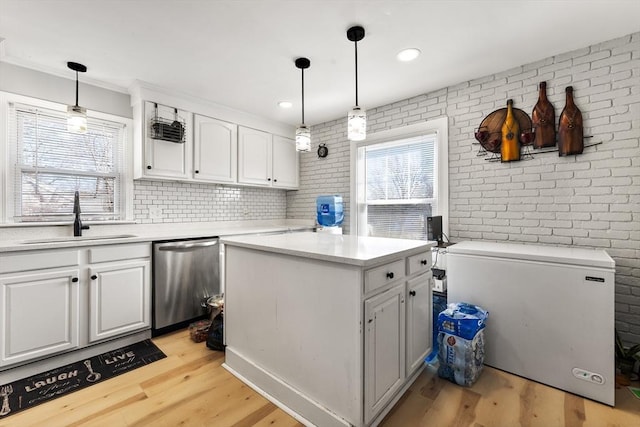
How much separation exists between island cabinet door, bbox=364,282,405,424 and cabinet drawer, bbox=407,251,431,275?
140 millimetres

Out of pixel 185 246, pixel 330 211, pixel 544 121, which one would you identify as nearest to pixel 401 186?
pixel 330 211

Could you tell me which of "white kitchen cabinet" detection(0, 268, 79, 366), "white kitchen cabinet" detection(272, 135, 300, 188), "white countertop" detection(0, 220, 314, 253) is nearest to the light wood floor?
"white kitchen cabinet" detection(0, 268, 79, 366)

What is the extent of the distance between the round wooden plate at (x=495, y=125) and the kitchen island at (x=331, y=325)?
1.43m

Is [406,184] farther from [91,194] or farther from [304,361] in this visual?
[91,194]

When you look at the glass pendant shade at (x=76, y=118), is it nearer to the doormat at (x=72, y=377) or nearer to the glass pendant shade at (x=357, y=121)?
the doormat at (x=72, y=377)

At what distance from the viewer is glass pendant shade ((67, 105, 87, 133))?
246cm

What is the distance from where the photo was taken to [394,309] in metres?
1.63

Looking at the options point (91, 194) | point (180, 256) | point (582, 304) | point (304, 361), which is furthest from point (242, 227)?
point (582, 304)

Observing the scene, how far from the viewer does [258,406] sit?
1.73 metres

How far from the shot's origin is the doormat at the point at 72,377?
182cm

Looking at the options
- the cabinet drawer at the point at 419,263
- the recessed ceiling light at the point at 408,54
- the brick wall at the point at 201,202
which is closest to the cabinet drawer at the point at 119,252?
the brick wall at the point at 201,202

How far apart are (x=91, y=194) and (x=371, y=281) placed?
304 cm

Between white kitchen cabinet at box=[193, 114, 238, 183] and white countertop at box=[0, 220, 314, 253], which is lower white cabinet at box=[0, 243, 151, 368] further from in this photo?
white kitchen cabinet at box=[193, 114, 238, 183]

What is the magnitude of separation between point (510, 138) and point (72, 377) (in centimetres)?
404
